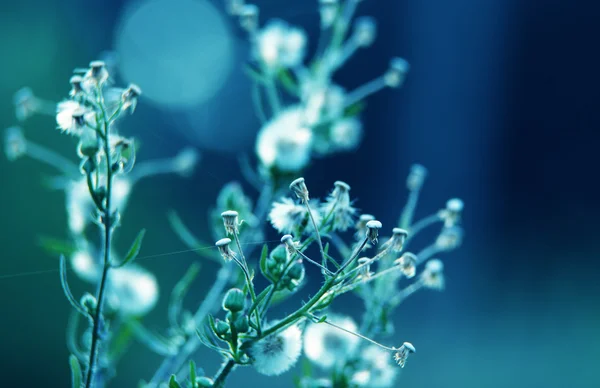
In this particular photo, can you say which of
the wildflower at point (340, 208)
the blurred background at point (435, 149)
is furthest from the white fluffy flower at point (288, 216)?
the blurred background at point (435, 149)

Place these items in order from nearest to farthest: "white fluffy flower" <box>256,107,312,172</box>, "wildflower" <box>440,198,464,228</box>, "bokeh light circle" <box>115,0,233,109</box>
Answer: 1. "wildflower" <box>440,198,464,228</box>
2. "white fluffy flower" <box>256,107,312,172</box>
3. "bokeh light circle" <box>115,0,233,109</box>

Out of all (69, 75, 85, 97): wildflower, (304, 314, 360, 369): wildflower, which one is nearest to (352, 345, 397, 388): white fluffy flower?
(304, 314, 360, 369): wildflower

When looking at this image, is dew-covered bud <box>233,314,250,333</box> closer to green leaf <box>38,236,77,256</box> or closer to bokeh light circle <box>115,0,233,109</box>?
green leaf <box>38,236,77,256</box>

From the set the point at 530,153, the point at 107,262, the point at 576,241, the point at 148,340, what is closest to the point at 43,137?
the point at 148,340

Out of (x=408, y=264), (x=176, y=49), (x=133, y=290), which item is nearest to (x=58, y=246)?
(x=133, y=290)

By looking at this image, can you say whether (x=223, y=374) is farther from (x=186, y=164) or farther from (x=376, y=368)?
(x=186, y=164)

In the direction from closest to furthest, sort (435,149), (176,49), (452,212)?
(452,212) < (176,49) < (435,149)

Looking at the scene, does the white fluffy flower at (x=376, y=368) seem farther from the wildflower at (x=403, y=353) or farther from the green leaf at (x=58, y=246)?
the green leaf at (x=58, y=246)
